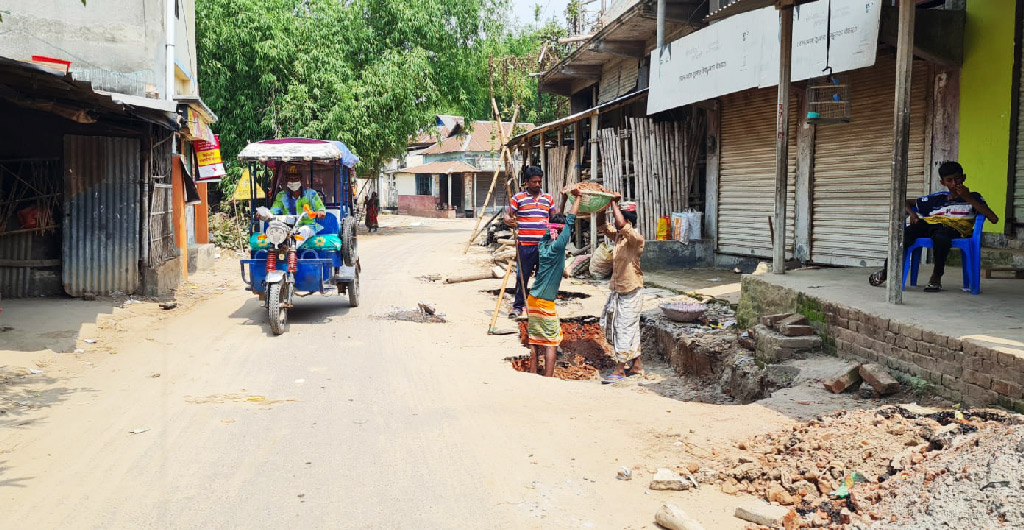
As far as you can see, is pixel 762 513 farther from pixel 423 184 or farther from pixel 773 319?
pixel 423 184

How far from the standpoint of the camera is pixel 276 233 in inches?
378

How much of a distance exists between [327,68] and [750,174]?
17203mm

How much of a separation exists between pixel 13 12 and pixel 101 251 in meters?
4.90

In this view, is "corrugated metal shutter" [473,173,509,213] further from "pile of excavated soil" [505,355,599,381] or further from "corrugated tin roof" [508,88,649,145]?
"pile of excavated soil" [505,355,599,381]

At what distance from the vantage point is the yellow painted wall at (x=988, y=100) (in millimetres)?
8656

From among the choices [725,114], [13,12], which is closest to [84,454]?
[13,12]

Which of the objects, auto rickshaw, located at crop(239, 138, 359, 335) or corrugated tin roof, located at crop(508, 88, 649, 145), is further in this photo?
corrugated tin roof, located at crop(508, 88, 649, 145)

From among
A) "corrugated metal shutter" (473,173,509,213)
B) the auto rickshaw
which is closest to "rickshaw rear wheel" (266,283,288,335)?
the auto rickshaw

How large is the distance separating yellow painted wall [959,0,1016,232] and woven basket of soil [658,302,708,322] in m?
3.46

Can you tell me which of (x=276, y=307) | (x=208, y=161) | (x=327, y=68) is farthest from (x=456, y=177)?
(x=276, y=307)

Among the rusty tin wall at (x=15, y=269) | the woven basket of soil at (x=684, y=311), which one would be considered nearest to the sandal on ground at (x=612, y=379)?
the woven basket of soil at (x=684, y=311)

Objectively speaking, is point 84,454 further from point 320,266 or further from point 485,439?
point 320,266

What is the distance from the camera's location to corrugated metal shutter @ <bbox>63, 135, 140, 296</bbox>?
35.5 feet

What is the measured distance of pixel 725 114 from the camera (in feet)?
46.3
